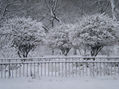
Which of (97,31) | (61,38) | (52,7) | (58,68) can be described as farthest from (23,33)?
(52,7)

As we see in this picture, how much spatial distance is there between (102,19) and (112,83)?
5.37 meters

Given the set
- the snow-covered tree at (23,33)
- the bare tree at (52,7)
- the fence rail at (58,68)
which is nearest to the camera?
the fence rail at (58,68)

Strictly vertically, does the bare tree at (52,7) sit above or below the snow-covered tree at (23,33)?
above

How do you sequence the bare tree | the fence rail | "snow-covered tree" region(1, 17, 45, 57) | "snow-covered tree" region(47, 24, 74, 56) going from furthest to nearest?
the bare tree, "snow-covered tree" region(47, 24, 74, 56), "snow-covered tree" region(1, 17, 45, 57), the fence rail

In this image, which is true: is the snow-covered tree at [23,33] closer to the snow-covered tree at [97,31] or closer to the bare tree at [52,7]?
the snow-covered tree at [97,31]

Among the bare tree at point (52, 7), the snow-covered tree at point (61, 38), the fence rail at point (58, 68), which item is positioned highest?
the bare tree at point (52, 7)

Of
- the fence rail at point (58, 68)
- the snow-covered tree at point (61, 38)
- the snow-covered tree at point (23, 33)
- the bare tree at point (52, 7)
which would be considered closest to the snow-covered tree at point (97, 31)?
the fence rail at point (58, 68)

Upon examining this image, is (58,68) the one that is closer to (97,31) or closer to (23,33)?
(97,31)

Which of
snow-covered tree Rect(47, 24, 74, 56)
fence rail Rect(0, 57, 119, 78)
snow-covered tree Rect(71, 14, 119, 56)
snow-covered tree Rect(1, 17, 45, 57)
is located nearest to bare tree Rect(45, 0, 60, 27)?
snow-covered tree Rect(47, 24, 74, 56)

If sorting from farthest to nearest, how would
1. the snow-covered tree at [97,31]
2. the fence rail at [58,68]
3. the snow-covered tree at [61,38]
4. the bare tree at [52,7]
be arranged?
the bare tree at [52,7] < the snow-covered tree at [61,38] < the snow-covered tree at [97,31] < the fence rail at [58,68]

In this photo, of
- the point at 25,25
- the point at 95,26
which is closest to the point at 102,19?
the point at 95,26

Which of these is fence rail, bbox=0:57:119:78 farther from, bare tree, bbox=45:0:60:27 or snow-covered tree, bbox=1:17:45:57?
bare tree, bbox=45:0:60:27

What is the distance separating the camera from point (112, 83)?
5.14m

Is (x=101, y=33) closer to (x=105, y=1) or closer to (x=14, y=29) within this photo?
(x=14, y=29)
